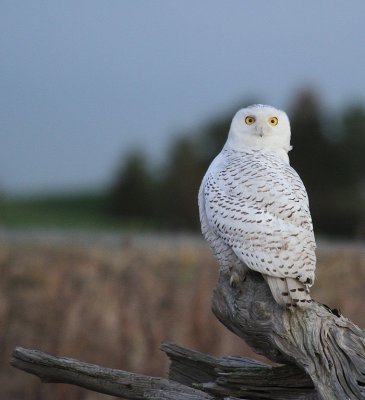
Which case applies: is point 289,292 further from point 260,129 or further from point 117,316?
point 117,316

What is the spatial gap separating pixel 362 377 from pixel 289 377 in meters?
0.32

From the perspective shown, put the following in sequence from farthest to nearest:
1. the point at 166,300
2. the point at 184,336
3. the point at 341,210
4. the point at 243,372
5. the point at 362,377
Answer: the point at 341,210 → the point at 166,300 → the point at 184,336 → the point at 243,372 → the point at 362,377

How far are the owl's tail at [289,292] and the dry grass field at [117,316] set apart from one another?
7.41 ft

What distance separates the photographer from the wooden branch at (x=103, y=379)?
10.4 ft

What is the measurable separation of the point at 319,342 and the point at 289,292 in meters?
0.24

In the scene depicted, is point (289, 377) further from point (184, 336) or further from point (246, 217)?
point (184, 336)

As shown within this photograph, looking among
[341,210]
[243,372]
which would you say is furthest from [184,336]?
[341,210]

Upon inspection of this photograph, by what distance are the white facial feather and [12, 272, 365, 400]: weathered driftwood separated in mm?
565

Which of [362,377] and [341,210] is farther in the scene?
[341,210]

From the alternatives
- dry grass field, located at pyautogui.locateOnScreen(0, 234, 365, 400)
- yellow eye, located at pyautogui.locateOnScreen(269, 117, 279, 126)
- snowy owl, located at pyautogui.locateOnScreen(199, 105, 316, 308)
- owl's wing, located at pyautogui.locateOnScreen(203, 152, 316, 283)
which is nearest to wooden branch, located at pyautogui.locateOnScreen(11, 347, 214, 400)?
snowy owl, located at pyautogui.locateOnScreen(199, 105, 316, 308)

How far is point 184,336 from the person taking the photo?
204 inches

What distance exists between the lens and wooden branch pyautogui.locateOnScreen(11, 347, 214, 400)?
10.4 ft

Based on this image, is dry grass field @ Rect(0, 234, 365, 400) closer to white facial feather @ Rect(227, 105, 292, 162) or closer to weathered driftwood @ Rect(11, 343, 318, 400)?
weathered driftwood @ Rect(11, 343, 318, 400)

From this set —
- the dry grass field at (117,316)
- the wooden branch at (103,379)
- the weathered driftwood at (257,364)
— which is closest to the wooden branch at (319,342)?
the weathered driftwood at (257,364)
